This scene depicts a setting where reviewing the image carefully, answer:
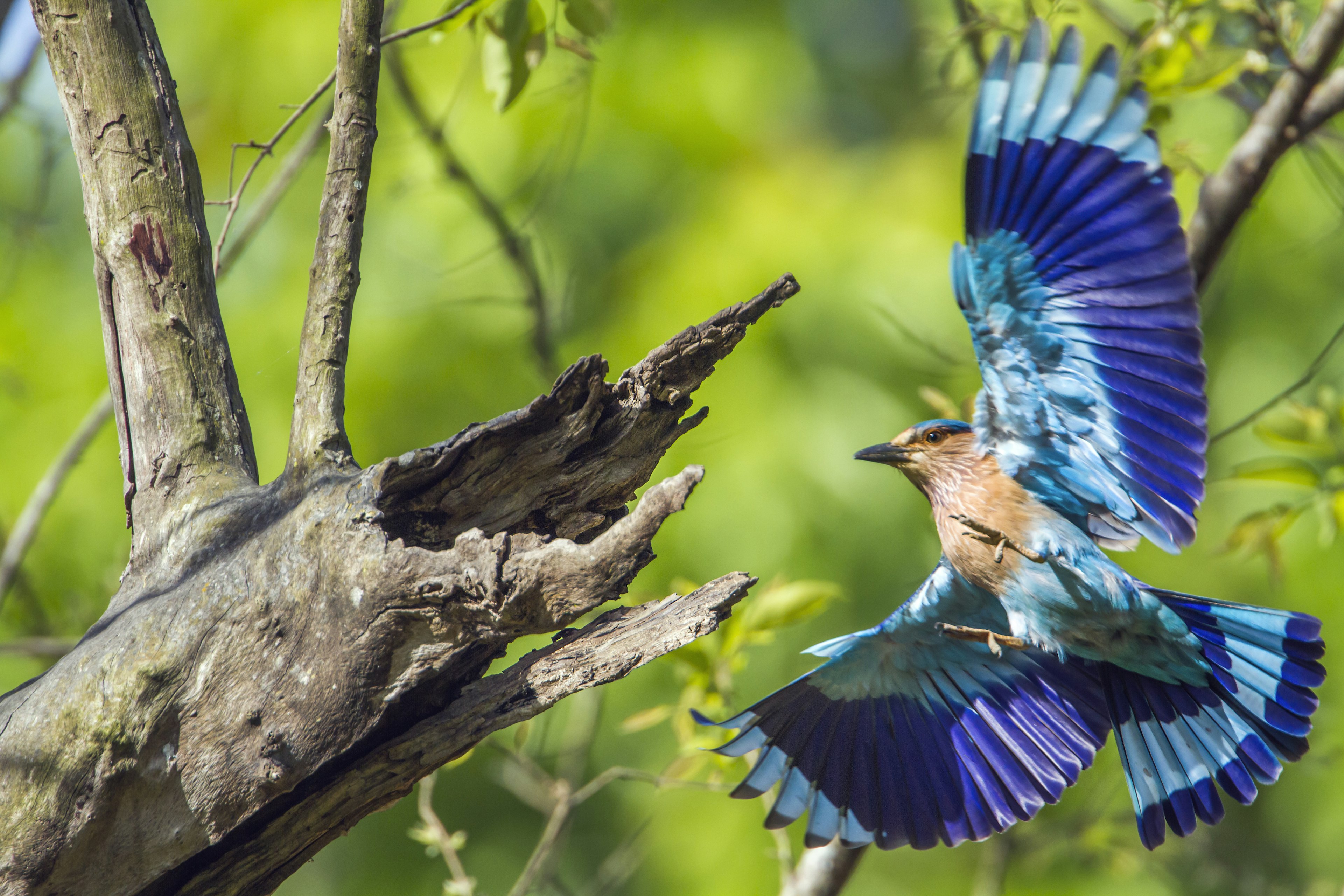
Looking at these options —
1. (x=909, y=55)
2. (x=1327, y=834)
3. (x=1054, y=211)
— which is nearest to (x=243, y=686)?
(x=1054, y=211)

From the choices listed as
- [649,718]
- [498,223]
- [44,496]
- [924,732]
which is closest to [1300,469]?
[924,732]

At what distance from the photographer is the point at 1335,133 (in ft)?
9.90

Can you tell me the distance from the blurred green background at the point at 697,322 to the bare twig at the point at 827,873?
4.52ft

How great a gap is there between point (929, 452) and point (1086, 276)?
0.56 metres

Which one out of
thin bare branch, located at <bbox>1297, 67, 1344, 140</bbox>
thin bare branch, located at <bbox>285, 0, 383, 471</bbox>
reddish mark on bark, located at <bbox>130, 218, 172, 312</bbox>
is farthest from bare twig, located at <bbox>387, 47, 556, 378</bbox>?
thin bare branch, located at <bbox>1297, 67, 1344, 140</bbox>

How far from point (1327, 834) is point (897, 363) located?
2937mm

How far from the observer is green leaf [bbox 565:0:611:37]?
6.32ft

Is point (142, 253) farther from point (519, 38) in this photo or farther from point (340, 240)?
point (519, 38)

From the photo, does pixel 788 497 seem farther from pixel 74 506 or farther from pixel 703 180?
pixel 74 506

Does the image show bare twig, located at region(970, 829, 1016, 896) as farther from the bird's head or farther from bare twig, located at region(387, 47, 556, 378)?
bare twig, located at region(387, 47, 556, 378)

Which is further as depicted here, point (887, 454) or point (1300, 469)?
point (887, 454)

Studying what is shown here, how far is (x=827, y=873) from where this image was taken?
7.14 ft

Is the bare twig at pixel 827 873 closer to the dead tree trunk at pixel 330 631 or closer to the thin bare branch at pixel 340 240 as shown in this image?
the dead tree trunk at pixel 330 631

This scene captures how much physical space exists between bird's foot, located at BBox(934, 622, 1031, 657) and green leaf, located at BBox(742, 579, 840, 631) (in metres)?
0.26
